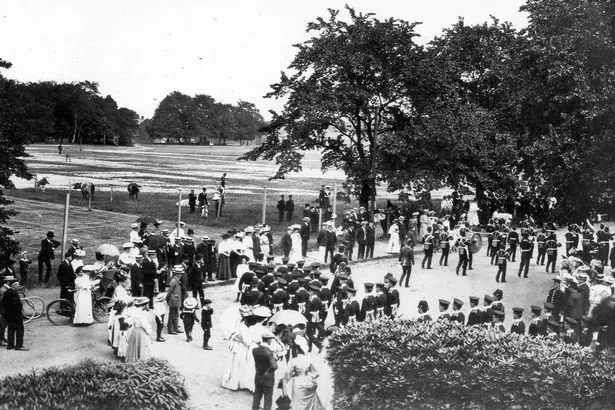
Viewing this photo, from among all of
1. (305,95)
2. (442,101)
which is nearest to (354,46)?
(305,95)

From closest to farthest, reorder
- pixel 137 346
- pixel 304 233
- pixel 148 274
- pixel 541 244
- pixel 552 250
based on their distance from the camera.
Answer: pixel 137 346, pixel 148 274, pixel 552 250, pixel 541 244, pixel 304 233

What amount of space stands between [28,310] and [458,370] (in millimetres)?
11447

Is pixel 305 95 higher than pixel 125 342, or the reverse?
pixel 305 95

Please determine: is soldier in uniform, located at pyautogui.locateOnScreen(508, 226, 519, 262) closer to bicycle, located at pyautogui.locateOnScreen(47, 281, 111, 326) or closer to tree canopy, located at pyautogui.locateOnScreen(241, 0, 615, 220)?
tree canopy, located at pyautogui.locateOnScreen(241, 0, 615, 220)

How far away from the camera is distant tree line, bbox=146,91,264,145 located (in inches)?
5443

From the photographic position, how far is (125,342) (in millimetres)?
12859

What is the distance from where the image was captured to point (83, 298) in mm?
15023

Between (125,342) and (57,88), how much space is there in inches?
4082

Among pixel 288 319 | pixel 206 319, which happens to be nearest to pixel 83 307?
pixel 206 319

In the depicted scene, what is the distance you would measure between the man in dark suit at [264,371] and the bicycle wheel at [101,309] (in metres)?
6.77

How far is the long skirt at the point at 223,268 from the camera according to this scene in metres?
20.8

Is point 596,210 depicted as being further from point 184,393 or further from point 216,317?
point 184,393

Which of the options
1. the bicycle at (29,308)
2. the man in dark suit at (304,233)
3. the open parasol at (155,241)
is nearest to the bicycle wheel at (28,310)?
the bicycle at (29,308)

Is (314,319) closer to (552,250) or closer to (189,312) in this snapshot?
(189,312)
